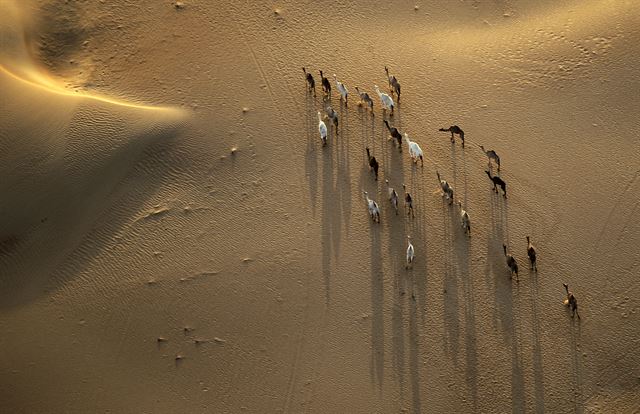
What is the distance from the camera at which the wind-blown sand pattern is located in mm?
14406

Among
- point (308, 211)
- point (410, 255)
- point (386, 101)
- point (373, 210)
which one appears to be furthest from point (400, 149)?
point (410, 255)

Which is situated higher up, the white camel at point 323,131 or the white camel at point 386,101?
the white camel at point 386,101

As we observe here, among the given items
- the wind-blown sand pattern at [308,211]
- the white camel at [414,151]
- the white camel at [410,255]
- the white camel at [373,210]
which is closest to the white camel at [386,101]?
the wind-blown sand pattern at [308,211]

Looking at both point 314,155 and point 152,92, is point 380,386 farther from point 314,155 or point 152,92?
point 152,92

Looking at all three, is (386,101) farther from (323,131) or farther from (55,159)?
(55,159)

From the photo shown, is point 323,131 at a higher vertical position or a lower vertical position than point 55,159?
higher

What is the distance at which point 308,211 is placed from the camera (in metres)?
16.3

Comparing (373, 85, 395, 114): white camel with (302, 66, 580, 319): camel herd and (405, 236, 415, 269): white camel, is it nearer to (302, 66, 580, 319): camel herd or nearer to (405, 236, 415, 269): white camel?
(302, 66, 580, 319): camel herd

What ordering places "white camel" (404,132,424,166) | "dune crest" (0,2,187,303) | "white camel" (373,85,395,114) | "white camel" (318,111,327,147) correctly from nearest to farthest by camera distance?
"dune crest" (0,2,187,303) → "white camel" (404,132,424,166) → "white camel" (318,111,327,147) → "white camel" (373,85,395,114)

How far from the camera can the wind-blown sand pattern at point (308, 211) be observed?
14406 mm

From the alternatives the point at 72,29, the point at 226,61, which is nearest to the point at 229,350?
the point at 226,61

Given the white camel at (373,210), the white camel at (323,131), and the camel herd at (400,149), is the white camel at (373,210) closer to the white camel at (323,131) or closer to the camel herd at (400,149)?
the camel herd at (400,149)

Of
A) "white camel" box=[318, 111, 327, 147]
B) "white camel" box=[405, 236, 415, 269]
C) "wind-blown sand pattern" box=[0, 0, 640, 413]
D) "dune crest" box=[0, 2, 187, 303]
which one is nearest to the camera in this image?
"wind-blown sand pattern" box=[0, 0, 640, 413]

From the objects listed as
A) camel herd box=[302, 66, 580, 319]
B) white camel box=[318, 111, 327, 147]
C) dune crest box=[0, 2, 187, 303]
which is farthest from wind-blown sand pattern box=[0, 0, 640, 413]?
white camel box=[318, 111, 327, 147]
